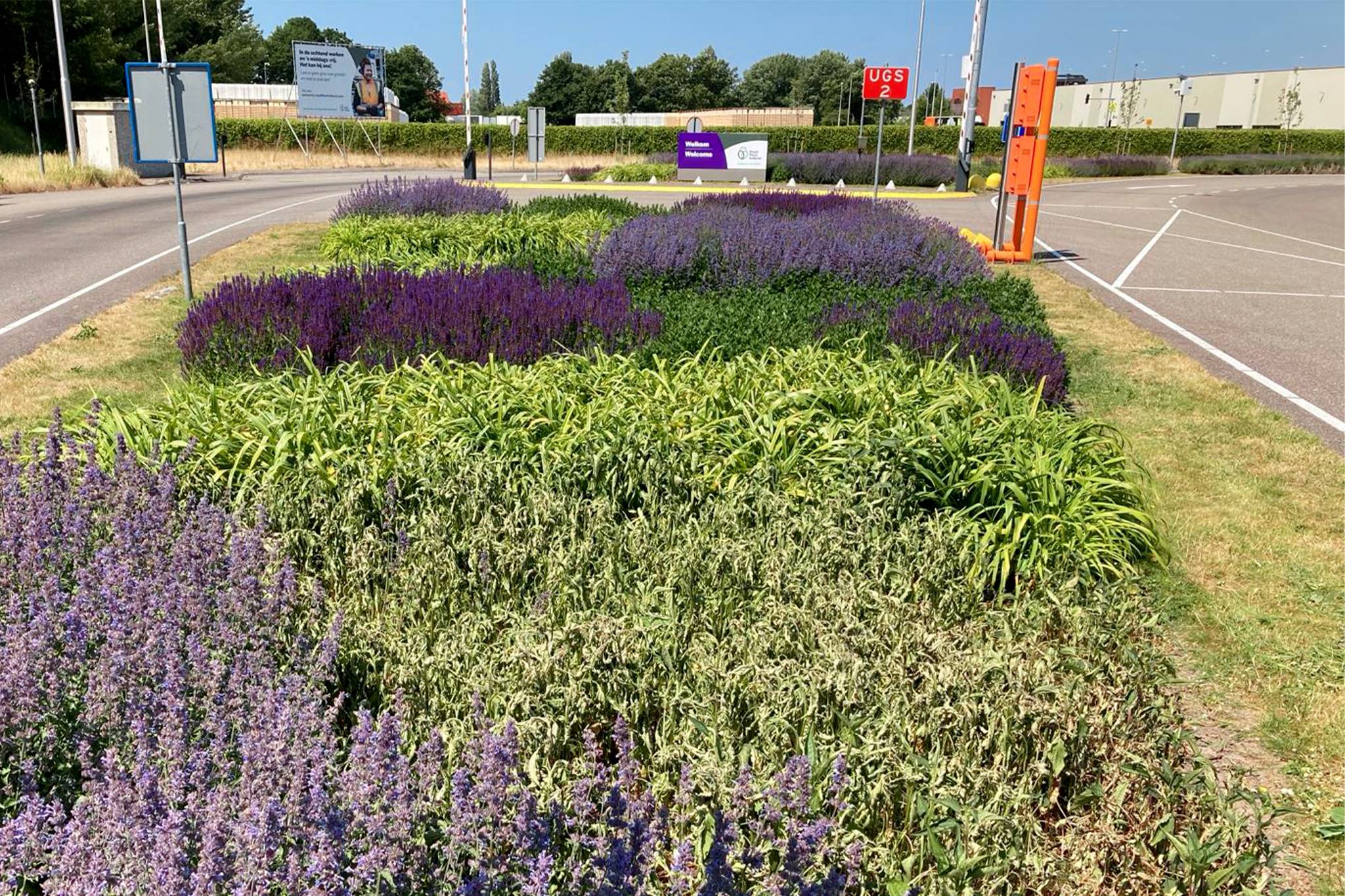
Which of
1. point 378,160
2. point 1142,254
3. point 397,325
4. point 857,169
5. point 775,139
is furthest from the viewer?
point 378,160

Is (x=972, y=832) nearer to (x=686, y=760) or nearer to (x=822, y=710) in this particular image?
(x=822, y=710)

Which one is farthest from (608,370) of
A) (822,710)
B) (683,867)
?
(683,867)

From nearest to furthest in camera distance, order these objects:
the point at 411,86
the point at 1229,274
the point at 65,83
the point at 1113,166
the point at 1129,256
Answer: the point at 1229,274, the point at 1129,256, the point at 65,83, the point at 1113,166, the point at 411,86

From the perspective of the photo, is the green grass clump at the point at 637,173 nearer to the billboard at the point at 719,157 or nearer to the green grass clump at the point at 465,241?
the billboard at the point at 719,157

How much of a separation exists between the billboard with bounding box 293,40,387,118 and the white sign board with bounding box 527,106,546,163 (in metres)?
41.3

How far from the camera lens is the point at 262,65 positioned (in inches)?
3947

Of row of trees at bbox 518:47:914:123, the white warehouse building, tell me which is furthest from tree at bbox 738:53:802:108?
the white warehouse building

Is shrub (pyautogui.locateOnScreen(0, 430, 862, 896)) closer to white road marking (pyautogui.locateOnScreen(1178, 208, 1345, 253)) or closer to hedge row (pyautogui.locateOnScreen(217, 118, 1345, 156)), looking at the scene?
white road marking (pyautogui.locateOnScreen(1178, 208, 1345, 253))

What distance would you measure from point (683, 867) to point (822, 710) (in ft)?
2.20

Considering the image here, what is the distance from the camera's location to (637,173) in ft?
108

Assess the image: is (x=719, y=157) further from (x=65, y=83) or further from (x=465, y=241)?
(x=465, y=241)

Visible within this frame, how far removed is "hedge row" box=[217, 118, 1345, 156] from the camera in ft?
157

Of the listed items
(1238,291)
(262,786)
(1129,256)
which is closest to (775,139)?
(1129,256)

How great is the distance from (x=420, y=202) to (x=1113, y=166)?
37998mm
